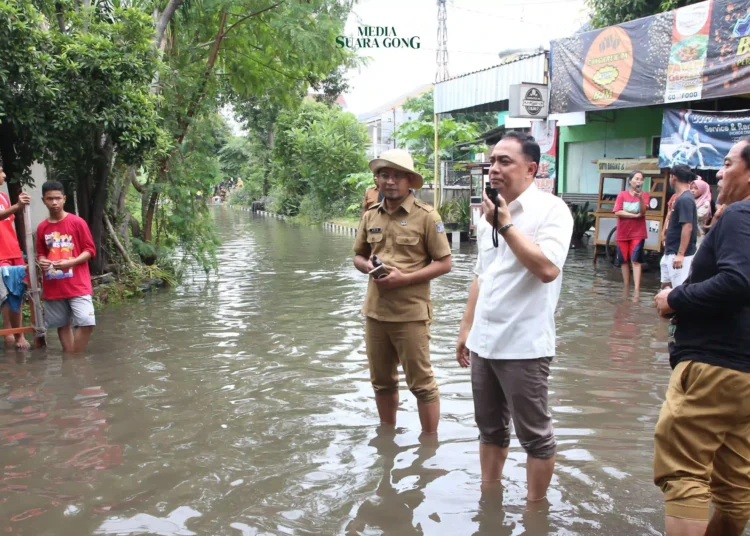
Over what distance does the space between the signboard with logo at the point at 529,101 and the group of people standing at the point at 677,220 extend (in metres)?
5.20

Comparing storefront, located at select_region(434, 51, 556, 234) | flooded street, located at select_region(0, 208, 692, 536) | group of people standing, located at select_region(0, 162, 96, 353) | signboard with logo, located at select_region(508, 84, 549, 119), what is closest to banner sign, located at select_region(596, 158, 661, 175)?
signboard with logo, located at select_region(508, 84, 549, 119)

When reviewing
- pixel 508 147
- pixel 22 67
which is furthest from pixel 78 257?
pixel 508 147

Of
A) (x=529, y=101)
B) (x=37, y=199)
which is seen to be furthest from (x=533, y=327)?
(x=529, y=101)

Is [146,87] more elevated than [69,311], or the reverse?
[146,87]

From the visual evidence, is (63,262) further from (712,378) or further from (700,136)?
(700,136)

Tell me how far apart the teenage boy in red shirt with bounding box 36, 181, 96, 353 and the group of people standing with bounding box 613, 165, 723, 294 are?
578 centimetres

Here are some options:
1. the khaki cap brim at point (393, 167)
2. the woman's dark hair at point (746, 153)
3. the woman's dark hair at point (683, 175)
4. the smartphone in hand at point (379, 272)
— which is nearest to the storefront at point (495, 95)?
the woman's dark hair at point (683, 175)

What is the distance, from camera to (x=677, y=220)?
25.3 feet

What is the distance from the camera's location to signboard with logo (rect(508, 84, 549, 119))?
48.1 feet

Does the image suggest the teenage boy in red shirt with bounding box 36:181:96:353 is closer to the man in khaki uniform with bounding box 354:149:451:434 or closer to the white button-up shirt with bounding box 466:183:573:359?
the man in khaki uniform with bounding box 354:149:451:434

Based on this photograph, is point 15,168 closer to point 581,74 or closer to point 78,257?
point 78,257

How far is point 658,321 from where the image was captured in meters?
8.31

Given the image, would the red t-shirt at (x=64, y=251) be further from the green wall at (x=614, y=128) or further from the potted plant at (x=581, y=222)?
the green wall at (x=614, y=128)

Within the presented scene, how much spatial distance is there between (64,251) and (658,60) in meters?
10.3
